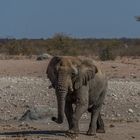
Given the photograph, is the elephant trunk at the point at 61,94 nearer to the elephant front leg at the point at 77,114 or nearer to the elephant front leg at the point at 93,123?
the elephant front leg at the point at 77,114

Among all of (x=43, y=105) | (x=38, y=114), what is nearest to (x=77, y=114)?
(x=38, y=114)

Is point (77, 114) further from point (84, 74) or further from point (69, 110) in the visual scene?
point (84, 74)

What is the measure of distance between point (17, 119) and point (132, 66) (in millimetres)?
19062

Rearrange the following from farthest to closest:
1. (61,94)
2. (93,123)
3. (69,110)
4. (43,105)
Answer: (43,105), (93,123), (69,110), (61,94)

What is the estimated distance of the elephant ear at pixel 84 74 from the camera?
1433 cm

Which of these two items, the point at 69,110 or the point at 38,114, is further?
the point at 38,114

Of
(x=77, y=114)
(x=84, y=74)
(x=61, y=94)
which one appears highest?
(x=84, y=74)

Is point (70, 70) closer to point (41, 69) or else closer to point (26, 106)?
point (26, 106)

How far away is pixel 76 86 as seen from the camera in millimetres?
14320

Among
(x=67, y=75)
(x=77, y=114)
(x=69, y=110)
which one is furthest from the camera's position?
(x=69, y=110)

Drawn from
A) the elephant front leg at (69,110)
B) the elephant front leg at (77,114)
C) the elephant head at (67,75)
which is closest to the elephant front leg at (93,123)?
the elephant front leg at (69,110)

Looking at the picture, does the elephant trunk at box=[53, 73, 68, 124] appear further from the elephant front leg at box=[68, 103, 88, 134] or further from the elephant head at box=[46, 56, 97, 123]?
the elephant front leg at box=[68, 103, 88, 134]

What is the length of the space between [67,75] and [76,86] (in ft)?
1.58

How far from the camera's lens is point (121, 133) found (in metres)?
16.2
